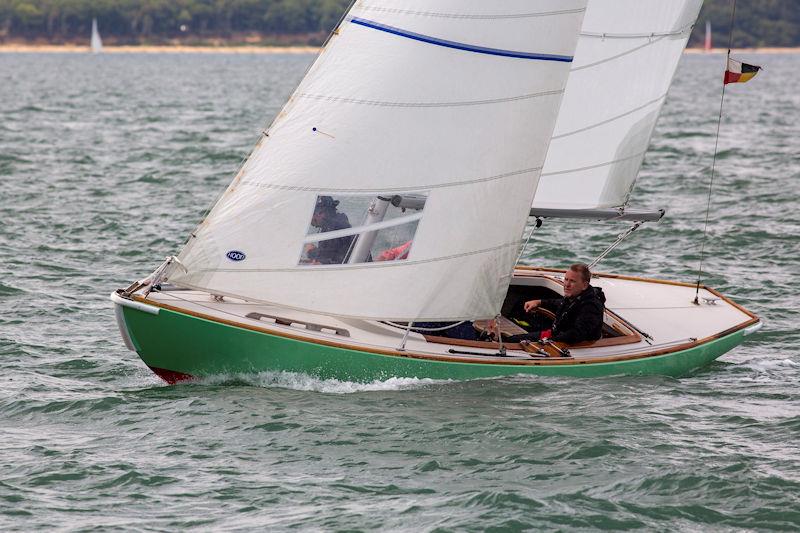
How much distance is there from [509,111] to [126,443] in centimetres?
494

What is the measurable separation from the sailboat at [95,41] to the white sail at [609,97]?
138694 mm

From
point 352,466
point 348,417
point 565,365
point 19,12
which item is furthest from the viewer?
point 19,12

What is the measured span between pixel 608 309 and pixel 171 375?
5247 mm

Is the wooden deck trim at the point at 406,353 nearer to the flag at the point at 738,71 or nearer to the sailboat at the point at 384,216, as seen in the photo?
the sailboat at the point at 384,216

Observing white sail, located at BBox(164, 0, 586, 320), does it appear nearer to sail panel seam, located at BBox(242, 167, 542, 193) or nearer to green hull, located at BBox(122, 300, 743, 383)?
sail panel seam, located at BBox(242, 167, 542, 193)

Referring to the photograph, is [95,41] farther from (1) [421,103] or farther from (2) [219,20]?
(1) [421,103]

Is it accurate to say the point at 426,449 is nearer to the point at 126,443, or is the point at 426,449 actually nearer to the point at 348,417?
the point at 348,417

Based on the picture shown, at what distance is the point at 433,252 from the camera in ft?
42.0

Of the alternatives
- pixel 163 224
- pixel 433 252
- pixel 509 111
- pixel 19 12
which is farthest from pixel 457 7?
pixel 19 12

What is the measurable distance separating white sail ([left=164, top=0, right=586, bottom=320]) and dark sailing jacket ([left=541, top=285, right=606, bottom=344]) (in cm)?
118

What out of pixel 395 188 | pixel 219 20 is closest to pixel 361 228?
pixel 395 188

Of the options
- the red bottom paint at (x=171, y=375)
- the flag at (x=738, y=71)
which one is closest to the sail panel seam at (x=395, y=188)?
the red bottom paint at (x=171, y=375)

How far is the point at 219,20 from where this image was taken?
166 metres

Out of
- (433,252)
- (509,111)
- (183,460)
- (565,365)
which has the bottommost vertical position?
(183,460)
